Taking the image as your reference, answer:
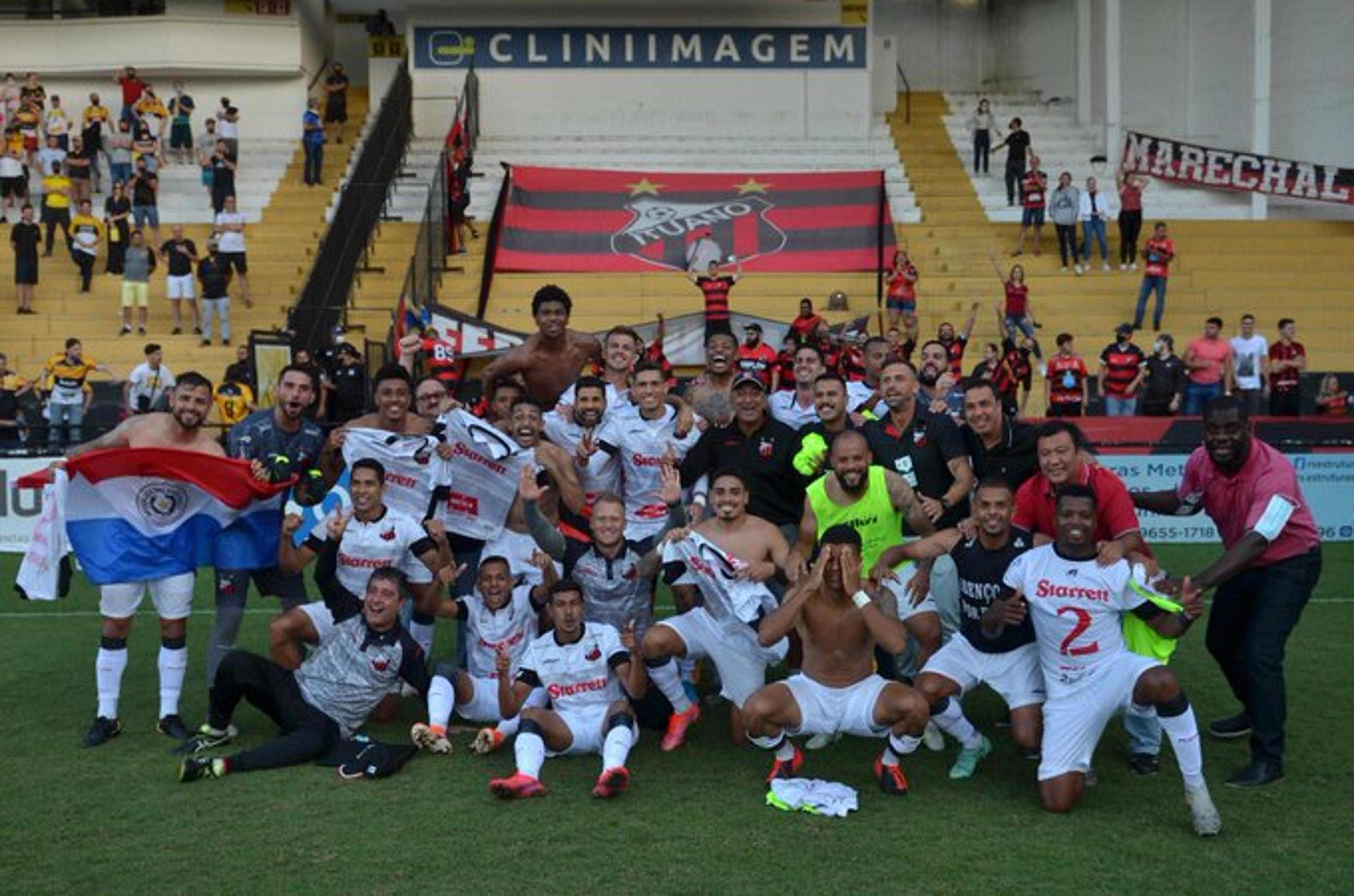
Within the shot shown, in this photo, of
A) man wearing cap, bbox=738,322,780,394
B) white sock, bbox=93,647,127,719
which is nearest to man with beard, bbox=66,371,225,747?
white sock, bbox=93,647,127,719

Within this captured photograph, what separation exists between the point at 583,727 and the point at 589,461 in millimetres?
1871

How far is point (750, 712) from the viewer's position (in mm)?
7465

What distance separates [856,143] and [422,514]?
20.6m

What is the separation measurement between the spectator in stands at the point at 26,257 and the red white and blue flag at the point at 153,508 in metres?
15.4

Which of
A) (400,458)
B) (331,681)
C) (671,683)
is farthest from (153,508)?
(671,683)

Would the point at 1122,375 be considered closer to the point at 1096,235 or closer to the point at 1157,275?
the point at 1157,275

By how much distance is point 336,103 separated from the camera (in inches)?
1120

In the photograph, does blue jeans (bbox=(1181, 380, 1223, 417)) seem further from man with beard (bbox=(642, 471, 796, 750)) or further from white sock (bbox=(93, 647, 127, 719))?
white sock (bbox=(93, 647, 127, 719))

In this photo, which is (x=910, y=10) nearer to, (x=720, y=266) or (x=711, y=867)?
(x=720, y=266)

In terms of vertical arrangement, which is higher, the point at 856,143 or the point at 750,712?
the point at 856,143

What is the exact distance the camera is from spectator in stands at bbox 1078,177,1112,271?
24766mm

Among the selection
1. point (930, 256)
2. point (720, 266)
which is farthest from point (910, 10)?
point (720, 266)

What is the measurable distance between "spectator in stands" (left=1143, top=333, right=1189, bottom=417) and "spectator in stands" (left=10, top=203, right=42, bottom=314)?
15.9 meters

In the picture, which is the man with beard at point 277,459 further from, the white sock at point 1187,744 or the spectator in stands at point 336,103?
the spectator in stands at point 336,103
